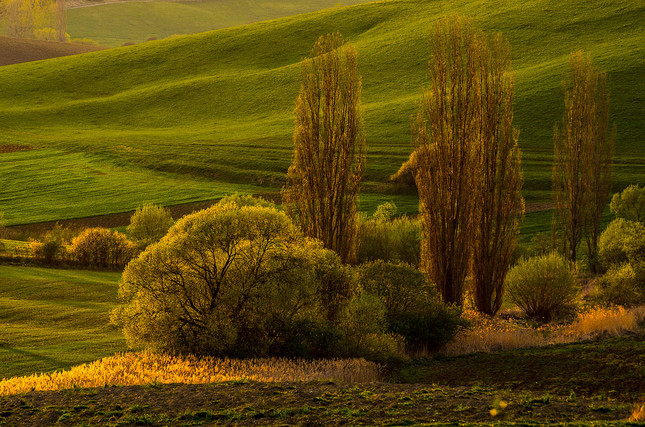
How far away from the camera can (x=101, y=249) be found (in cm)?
5556

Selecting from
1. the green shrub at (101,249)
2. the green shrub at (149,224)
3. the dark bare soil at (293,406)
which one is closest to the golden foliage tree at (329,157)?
the dark bare soil at (293,406)

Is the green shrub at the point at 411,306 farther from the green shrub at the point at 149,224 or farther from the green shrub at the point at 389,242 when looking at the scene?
the green shrub at the point at 149,224

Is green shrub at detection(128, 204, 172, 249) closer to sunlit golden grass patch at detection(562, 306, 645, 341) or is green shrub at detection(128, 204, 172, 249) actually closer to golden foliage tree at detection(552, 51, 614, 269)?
golden foliage tree at detection(552, 51, 614, 269)

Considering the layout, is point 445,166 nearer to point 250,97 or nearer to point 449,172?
point 449,172

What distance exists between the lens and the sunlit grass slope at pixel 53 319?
2848 centimetres

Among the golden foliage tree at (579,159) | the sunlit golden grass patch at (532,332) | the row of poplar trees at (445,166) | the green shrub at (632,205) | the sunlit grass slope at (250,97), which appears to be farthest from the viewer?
the sunlit grass slope at (250,97)

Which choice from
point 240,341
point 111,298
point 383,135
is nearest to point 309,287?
point 240,341

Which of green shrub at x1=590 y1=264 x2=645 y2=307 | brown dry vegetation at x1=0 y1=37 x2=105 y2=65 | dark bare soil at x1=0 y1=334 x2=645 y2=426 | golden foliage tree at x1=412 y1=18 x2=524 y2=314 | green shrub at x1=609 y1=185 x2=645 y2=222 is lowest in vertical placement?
green shrub at x1=590 y1=264 x2=645 y2=307

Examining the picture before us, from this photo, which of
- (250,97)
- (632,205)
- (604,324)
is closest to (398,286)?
(604,324)

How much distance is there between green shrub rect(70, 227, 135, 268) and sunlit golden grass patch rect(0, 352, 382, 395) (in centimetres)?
3118

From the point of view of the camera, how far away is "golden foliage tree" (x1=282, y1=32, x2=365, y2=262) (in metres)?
34.2

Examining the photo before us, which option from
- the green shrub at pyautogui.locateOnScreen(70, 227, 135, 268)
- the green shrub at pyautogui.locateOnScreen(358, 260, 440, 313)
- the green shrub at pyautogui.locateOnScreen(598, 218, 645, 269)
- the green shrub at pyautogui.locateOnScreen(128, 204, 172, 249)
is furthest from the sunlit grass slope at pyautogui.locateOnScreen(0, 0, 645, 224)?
the green shrub at pyautogui.locateOnScreen(358, 260, 440, 313)

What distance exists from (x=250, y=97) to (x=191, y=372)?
9989 cm

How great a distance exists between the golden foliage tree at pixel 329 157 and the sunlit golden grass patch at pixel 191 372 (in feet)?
34.5
